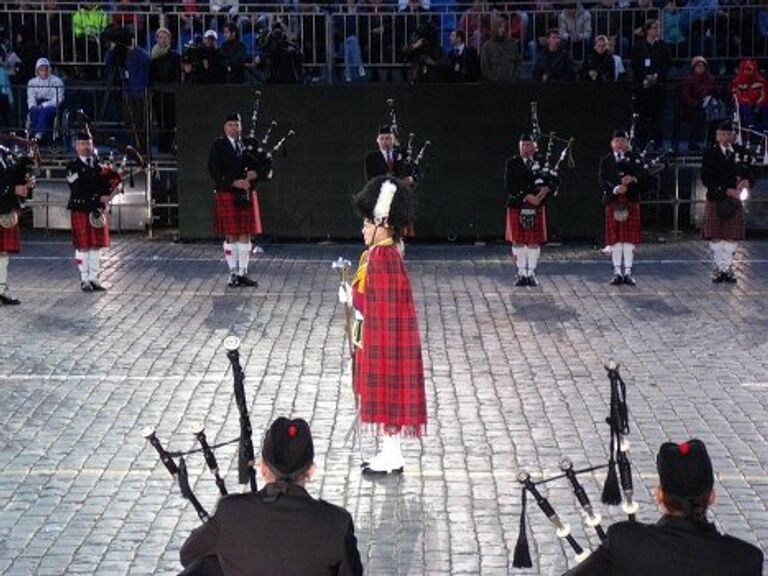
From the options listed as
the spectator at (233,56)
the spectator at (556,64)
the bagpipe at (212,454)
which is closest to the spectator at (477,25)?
the spectator at (556,64)

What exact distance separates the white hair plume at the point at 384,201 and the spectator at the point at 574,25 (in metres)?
13.6

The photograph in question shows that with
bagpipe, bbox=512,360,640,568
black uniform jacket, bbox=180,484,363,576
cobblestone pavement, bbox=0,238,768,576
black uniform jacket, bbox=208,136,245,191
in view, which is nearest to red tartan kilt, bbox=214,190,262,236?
black uniform jacket, bbox=208,136,245,191

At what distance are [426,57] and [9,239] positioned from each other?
23.5ft

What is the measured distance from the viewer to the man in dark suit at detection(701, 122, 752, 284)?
62.3 ft

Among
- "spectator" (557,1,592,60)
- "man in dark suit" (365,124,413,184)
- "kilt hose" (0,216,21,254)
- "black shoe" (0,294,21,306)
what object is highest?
"spectator" (557,1,592,60)

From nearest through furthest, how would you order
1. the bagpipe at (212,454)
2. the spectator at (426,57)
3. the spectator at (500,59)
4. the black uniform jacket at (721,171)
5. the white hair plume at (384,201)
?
the bagpipe at (212,454) < the white hair plume at (384,201) < the black uniform jacket at (721,171) < the spectator at (426,57) < the spectator at (500,59)

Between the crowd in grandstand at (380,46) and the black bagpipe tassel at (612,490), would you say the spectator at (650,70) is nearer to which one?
the crowd in grandstand at (380,46)

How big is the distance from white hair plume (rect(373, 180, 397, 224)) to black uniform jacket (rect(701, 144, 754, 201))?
9.59 metres

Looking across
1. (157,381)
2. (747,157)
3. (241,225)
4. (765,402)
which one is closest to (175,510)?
(157,381)

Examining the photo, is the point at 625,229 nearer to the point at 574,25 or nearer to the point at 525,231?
the point at 525,231

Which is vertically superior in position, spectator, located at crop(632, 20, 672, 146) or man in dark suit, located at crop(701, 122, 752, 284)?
spectator, located at crop(632, 20, 672, 146)

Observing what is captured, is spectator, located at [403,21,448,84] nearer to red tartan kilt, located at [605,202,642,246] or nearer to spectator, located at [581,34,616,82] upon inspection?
spectator, located at [581,34,616,82]

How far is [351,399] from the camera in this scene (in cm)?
1291

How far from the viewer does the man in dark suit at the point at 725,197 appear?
62.3 ft
